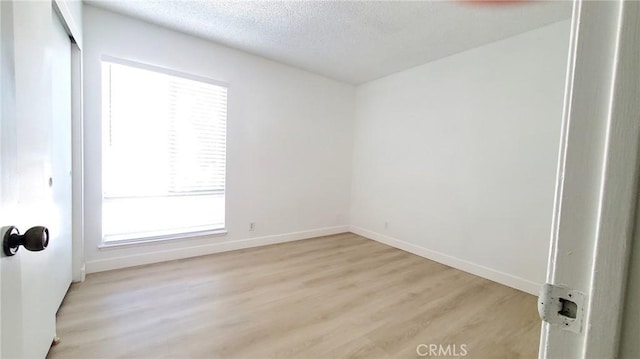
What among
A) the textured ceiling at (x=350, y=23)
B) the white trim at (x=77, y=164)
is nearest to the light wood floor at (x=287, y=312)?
the white trim at (x=77, y=164)

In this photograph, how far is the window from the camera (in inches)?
111

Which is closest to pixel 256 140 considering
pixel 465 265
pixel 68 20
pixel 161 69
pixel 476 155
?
pixel 161 69

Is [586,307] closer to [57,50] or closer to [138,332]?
[138,332]

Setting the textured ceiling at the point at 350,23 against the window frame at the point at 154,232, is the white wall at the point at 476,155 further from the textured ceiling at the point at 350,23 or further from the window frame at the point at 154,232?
the window frame at the point at 154,232

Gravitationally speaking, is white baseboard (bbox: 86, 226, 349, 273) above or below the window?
below

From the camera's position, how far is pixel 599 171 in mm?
427

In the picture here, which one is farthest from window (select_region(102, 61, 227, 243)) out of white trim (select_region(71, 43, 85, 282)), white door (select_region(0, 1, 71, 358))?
white door (select_region(0, 1, 71, 358))

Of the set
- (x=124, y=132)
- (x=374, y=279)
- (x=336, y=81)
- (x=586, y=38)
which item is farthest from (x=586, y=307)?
(x=336, y=81)

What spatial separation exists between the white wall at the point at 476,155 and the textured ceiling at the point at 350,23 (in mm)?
289

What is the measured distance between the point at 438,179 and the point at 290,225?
2.20 m

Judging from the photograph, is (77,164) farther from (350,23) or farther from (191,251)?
(350,23)

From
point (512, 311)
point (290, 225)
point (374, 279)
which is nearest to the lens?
point (512, 311)

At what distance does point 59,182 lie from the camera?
1.99 meters

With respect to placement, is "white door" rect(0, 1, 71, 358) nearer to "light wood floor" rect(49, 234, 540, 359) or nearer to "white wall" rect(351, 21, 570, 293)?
"light wood floor" rect(49, 234, 540, 359)
